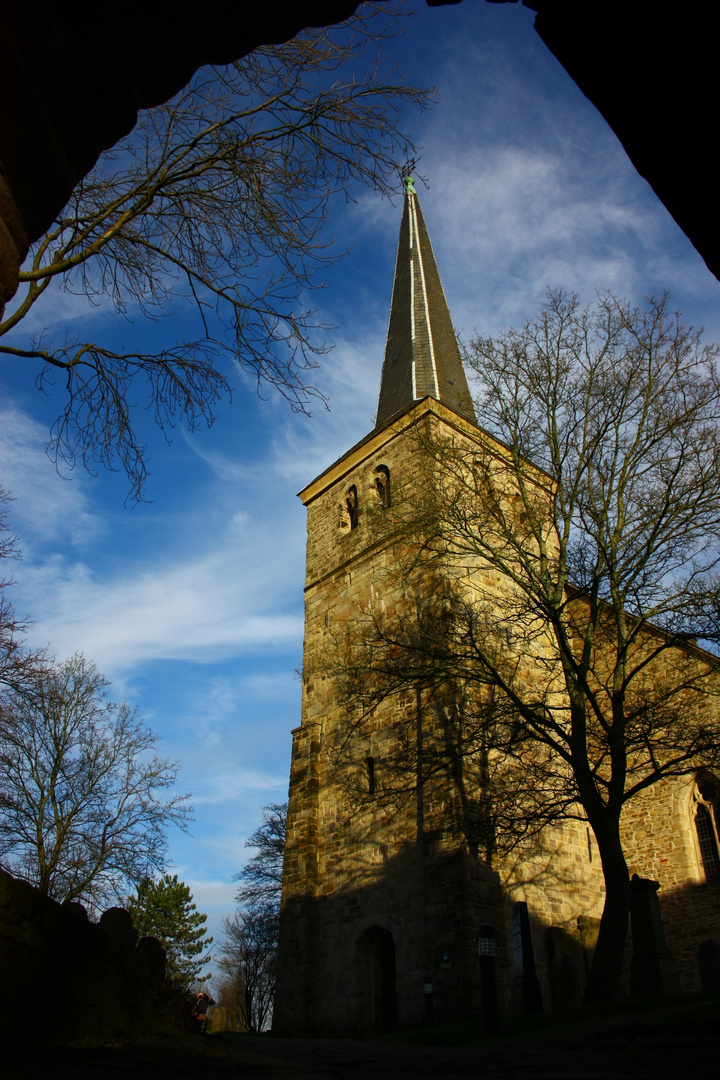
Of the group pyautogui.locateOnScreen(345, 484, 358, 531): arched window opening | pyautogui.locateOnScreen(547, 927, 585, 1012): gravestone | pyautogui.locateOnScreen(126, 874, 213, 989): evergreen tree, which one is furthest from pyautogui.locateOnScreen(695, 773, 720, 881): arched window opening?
pyautogui.locateOnScreen(126, 874, 213, 989): evergreen tree

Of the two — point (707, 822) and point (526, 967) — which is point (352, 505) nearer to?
point (707, 822)

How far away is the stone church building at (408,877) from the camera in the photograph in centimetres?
1188

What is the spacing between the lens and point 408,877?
13203mm

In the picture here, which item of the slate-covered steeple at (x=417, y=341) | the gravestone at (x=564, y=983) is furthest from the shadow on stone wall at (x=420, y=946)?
the slate-covered steeple at (x=417, y=341)

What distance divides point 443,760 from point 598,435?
5.92 meters

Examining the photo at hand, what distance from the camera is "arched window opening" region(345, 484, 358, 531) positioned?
19.9 metres

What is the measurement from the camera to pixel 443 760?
12609 millimetres

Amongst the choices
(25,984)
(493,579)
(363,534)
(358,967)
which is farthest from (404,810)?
(25,984)

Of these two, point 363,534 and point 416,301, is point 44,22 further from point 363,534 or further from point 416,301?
point 416,301

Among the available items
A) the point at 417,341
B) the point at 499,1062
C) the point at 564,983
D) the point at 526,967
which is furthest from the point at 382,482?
the point at 499,1062

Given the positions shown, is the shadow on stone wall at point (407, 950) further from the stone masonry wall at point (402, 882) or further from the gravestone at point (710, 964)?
the gravestone at point (710, 964)

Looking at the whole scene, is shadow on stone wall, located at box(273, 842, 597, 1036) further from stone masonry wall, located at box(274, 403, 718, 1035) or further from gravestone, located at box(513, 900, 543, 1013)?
gravestone, located at box(513, 900, 543, 1013)

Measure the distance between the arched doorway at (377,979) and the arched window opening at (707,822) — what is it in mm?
6280

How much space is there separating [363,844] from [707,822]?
6.90 metres
